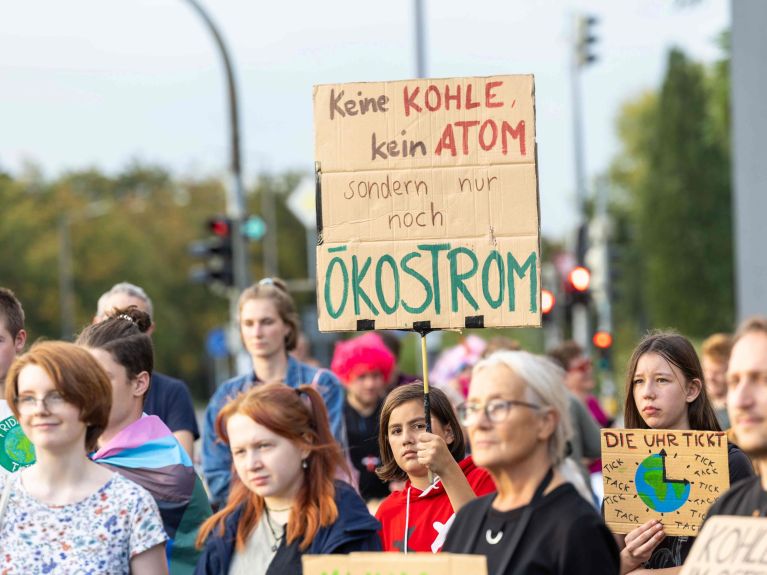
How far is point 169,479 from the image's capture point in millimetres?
5422

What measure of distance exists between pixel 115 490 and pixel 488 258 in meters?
1.72

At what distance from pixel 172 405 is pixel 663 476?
2.62 metres

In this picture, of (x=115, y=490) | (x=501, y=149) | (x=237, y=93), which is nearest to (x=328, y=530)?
(x=115, y=490)

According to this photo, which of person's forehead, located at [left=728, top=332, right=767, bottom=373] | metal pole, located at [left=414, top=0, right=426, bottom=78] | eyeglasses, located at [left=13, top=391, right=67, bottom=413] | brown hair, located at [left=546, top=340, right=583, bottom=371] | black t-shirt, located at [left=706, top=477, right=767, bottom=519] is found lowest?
black t-shirt, located at [left=706, top=477, right=767, bottom=519]

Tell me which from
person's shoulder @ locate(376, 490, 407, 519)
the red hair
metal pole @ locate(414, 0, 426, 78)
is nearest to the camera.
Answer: person's shoulder @ locate(376, 490, 407, 519)

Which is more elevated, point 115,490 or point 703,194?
point 703,194

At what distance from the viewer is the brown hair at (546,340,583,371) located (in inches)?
415

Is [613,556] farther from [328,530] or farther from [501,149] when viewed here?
[501,149]

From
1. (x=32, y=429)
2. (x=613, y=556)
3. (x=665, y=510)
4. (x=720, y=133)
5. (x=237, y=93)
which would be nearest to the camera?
(x=613, y=556)

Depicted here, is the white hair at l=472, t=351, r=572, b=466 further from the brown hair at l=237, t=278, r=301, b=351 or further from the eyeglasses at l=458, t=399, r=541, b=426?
the brown hair at l=237, t=278, r=301, b=351

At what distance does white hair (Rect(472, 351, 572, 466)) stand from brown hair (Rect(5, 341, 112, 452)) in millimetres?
1266

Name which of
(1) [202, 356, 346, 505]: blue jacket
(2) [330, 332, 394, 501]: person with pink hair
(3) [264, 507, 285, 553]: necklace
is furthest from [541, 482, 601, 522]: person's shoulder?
(2) [330, 332, 394, 501]: person with pink hair

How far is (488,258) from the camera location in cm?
548

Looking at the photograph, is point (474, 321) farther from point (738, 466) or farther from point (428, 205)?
point (738, 466)
